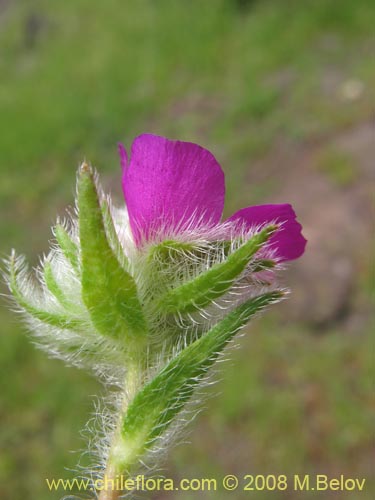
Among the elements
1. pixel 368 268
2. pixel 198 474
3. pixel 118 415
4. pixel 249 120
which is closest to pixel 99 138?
pixel 249 120

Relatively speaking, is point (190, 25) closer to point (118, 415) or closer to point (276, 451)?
point (276, 451)

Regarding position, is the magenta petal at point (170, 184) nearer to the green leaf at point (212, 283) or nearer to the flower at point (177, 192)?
the flower at point (177, 192)

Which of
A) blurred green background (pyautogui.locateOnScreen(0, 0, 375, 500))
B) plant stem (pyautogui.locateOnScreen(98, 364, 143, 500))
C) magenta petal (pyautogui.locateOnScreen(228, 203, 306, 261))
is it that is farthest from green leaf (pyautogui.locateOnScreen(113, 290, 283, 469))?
blurred green background (pyautogui.locateOnScreen(0, 0, 375, 500))

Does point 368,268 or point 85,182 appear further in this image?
point 368,268
